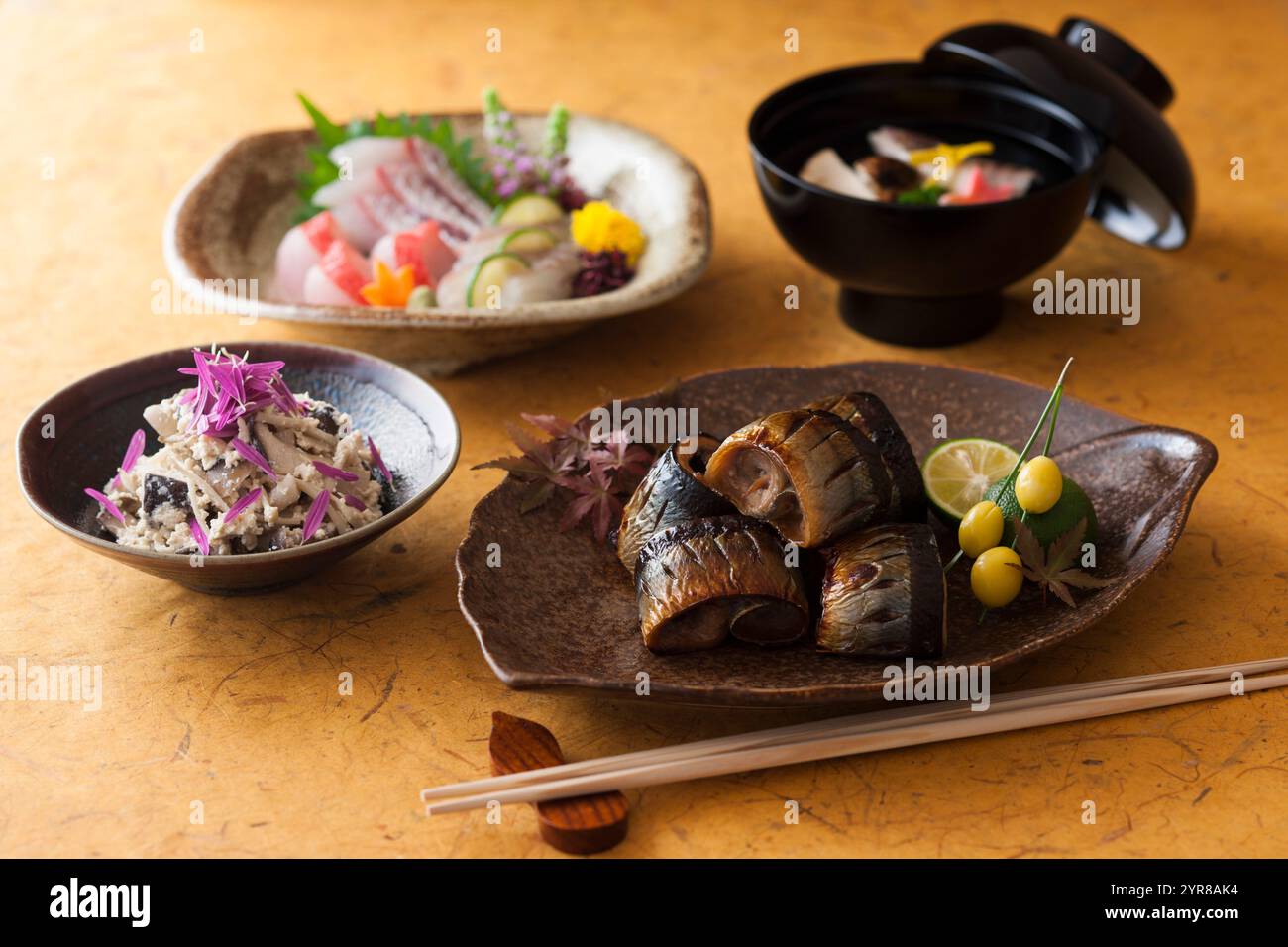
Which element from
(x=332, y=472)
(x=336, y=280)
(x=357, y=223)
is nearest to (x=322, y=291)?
(x=336, y=280)

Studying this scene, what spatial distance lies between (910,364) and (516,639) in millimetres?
842

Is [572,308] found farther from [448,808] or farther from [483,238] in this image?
[448,808]

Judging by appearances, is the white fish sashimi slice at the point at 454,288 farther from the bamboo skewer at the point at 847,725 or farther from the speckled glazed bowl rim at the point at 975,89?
the bamboo skewer at the point at 847,725

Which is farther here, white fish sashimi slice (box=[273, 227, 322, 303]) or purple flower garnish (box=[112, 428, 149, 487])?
white fish sashimi slice (box=[273, 227, 322, 303])

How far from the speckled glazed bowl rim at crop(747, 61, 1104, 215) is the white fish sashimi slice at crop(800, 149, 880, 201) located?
40 millimetres

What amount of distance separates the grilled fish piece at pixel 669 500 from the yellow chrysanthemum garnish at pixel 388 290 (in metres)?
0.79

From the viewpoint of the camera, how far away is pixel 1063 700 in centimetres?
151

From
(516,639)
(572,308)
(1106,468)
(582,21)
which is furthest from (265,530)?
(582,21)

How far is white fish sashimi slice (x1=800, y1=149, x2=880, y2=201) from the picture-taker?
237 centimetres

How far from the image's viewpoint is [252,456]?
Answer: 5.19ft

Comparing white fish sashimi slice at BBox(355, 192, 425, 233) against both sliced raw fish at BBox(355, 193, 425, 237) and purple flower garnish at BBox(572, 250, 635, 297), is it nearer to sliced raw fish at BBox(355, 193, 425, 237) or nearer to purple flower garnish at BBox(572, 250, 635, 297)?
sliced raw fish at BBox(355, 193, 425, 237)

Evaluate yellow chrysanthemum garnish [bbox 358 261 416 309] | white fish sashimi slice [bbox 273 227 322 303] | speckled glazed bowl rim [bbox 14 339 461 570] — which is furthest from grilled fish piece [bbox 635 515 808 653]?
white fish sashimi slice [bbox 273 227 322 303]

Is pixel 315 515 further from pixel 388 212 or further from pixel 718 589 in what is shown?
pixel 388 212

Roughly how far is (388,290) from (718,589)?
1071mm
